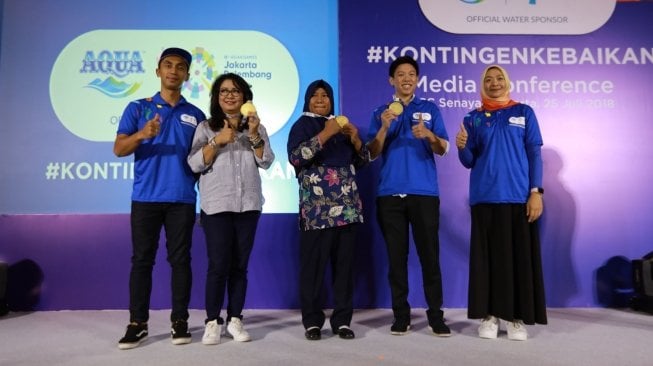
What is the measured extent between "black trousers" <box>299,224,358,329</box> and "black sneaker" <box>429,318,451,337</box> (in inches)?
17.6

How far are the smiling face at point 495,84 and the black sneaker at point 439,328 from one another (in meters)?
1.28

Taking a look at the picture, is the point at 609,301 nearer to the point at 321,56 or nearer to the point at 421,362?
the point at 421,362

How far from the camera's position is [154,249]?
2457 mm

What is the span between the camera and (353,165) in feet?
9.01

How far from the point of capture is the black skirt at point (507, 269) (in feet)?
8.23

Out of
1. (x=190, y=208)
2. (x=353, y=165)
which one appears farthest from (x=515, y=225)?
(x=190, y=208)

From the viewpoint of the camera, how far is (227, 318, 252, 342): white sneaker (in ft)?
8.03

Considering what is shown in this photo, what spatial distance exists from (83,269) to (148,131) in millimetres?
1685

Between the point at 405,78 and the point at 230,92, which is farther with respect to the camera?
the point at 405,78

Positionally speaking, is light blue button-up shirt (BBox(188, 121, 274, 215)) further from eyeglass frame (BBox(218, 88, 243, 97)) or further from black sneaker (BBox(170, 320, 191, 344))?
black sneaker (BBox(170, 320, 191, 344))

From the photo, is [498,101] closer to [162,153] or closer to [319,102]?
[319,102]

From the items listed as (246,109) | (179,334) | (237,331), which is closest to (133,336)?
(179,334)

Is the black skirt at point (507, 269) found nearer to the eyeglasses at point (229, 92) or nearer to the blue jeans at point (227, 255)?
the blue jeans at point (227, 255)

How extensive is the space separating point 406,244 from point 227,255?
0.98 metres
